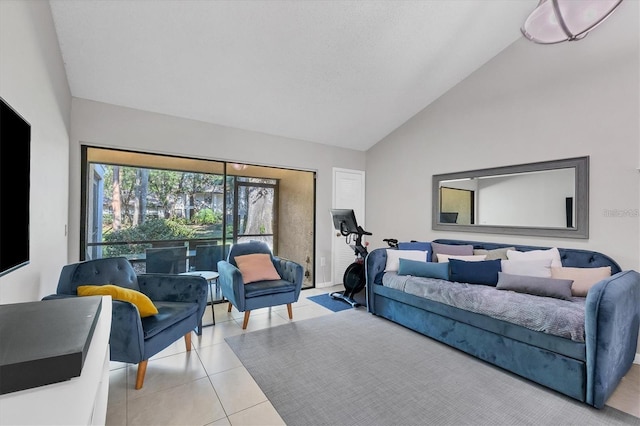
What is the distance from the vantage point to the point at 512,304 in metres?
2.32

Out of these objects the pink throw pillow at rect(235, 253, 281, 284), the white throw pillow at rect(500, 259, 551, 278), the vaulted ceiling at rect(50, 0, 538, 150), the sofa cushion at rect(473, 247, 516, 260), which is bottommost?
the pink throw pillow at rect(235, 253, 281, 284)

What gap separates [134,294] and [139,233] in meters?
1.76

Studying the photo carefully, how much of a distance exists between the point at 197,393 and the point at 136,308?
2.40ft

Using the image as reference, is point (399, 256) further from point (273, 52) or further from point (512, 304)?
point (273, 52)

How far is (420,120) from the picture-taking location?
171 inches

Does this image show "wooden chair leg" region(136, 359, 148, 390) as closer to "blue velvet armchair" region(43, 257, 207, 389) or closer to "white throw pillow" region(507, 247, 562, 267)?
"blue velvet armchair" region(43, 257, 207, 389)

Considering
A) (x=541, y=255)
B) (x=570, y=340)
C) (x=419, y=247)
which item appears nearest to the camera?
(x=570, y=340)

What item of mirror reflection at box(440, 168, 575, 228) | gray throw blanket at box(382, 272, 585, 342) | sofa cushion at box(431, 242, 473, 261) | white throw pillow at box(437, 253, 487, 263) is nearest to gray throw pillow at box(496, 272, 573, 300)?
gray throw blanket at box(382, 272, 585, 342)

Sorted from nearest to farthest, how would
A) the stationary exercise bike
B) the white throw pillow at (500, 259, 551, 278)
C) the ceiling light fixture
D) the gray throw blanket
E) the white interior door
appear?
the ceiling light fixture < the gray throw blanket < the white throw pillow at (500, 259, 551, 278) < the stationary exercise bike < the white interior door

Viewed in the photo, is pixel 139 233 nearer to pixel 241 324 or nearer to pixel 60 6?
pixel 241 324

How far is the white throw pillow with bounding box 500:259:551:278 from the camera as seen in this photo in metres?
2.68

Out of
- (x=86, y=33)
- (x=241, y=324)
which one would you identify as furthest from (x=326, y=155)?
(x=86, y=33)

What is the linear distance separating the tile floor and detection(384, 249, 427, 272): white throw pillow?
1887 mm

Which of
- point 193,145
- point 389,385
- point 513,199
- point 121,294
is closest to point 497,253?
point 513,199
